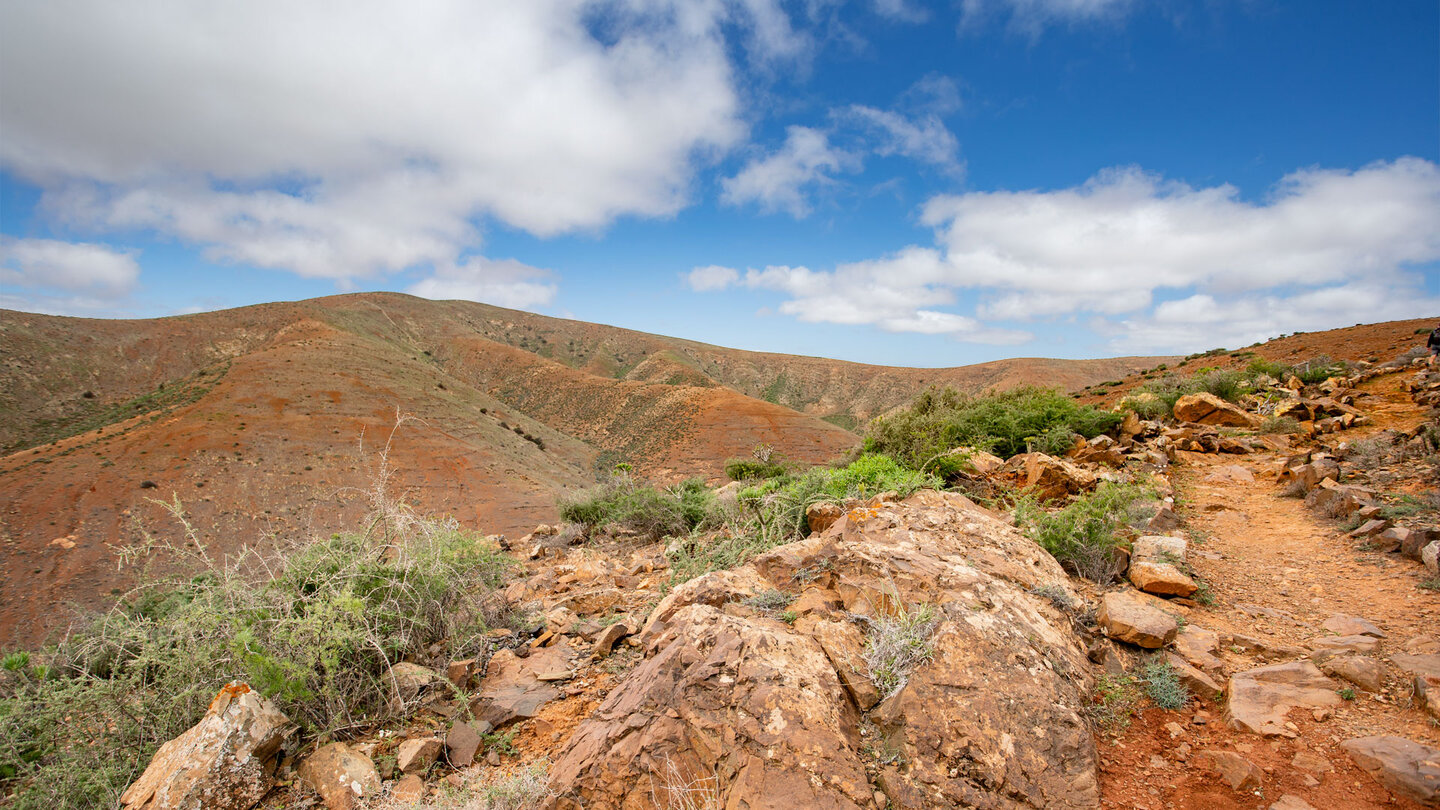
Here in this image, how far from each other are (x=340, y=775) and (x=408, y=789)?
42 cm

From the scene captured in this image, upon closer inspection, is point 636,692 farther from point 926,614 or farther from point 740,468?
point 740,468

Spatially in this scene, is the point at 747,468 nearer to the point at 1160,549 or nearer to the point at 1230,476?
the point at 1230,476

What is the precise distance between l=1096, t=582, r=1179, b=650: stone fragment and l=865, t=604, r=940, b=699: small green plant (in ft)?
5.42

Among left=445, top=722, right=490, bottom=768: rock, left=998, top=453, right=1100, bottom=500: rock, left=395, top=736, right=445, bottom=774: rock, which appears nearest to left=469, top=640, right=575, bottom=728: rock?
left=445, top=722, right=490, bottom=768: rock

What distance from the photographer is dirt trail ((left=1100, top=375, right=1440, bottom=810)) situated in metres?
2.48

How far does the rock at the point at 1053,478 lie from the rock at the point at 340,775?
699 centimetres

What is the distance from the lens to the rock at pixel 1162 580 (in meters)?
4.34

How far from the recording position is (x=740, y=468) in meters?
14.5

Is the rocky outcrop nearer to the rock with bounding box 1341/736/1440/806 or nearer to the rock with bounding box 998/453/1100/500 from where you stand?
the rock with bounding box 1341/736/1440/806

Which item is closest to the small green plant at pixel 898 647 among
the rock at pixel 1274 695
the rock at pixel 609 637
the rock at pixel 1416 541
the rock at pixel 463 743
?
the rock at pixel 1274 695

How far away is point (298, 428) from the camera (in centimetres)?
3036

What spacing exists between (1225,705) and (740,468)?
11.7 metres

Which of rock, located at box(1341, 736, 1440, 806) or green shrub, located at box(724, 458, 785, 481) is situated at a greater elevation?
rock, located at box(1341, 736, 1440, 806)

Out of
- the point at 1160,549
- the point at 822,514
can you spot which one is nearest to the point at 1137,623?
the point at 1160,549
